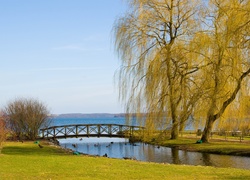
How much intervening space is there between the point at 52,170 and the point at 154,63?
38.5ft

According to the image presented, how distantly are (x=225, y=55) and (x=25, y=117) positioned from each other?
19.6 m

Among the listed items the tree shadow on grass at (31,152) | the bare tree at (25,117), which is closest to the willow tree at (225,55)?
the tree shadow on grass at (31,152)

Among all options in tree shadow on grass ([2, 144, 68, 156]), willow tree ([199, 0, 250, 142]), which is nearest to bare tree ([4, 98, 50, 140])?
tree shadow on grass ([2, 144, 68, 156])

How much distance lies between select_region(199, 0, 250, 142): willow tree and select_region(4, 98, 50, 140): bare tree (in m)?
16.5

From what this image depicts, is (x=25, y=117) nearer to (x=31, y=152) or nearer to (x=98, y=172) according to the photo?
(x=31, y=152)

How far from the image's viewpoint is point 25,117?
32406mm

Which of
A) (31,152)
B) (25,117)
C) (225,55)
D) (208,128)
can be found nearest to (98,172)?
(31,152)

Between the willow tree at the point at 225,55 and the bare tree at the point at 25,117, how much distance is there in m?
16.5

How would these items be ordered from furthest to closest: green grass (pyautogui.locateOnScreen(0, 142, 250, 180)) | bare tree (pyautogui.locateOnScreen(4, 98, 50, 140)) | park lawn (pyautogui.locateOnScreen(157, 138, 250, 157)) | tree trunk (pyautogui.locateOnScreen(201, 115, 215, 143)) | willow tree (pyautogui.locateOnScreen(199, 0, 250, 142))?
bare tree (pyautogui.locateOnScreen(4, 98, 50, 140)) < tree trunk (pyautogui.locateOnScreen(201, 115, 215, 143)) < park lawn (pyautogui.locateOnScreen(157, 138, 250, 157)) < willow tree (pyautogui.locateOnScreen(199, 0, 250, 142)) < green grass (pyautogui.locateOnScreen(0, 142, 250, 180))

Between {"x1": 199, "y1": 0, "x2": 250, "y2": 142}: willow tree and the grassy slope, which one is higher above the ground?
{"x1": 199, "y1": 0, "x2": 250, "y2": 142}: willow tree

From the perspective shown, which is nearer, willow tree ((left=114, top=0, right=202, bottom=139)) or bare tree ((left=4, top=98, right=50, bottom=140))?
willow tree ((left=114, top=0, right=202, bottom=139))

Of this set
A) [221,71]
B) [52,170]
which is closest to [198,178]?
[52,170]

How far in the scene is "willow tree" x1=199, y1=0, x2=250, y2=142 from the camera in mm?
17609

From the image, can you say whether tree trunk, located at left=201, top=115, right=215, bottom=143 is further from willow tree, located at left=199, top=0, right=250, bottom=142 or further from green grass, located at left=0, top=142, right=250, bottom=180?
green grass, located at left=0, top=142, right=250, bottom=180
